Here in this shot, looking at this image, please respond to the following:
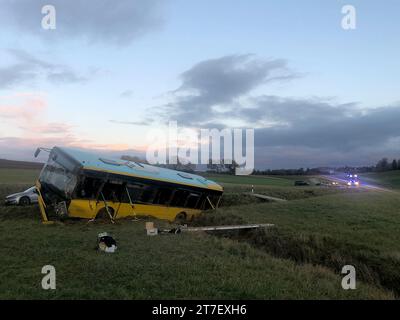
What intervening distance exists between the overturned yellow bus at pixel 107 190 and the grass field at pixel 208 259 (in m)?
0.95

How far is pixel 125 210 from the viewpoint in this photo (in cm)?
1645

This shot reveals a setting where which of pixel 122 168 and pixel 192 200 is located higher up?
pixel 122 168

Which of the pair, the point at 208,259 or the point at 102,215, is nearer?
the point at 208,259

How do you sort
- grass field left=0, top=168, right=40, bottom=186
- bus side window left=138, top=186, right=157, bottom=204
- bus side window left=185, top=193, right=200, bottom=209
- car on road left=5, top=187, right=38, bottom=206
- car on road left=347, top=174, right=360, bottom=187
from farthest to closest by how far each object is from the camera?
car on road left=347, top=174, right=360, bottom=187, grass field left=0, top=168, right=40, bottom=186, car on road left=5, top=187, right=38, bottom=206, bus side window left=185, top=193, right=200, bottom=209, bus side window left=138, top=186, right=157, bottom=204

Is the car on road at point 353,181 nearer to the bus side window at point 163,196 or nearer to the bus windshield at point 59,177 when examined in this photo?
the bus side window at point 163,196

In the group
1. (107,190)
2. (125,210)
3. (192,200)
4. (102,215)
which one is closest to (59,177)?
(107,190)

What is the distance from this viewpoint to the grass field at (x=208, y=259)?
6.25 metres

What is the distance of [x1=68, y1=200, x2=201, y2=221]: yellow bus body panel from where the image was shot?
14.7 m

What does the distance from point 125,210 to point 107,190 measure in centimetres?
131

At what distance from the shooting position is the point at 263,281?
6859mm

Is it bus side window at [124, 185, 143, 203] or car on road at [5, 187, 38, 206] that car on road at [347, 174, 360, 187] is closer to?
bus side window at [124, 185, 143, 203]

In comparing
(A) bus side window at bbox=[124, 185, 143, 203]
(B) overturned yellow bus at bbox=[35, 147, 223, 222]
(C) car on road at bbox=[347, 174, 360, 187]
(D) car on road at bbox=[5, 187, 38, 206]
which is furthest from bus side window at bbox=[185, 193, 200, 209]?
(C) car on road at bbox=[347, 174, 360, 187]

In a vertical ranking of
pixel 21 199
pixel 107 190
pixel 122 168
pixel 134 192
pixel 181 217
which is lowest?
pixel 181 217

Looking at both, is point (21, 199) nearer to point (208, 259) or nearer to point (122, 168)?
point (122, 168)
